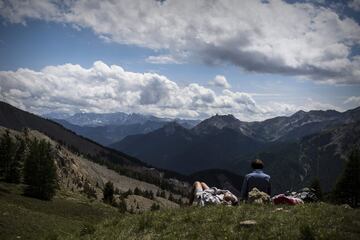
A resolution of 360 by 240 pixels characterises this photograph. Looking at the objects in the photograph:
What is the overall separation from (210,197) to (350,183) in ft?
212

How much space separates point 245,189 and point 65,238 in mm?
9413

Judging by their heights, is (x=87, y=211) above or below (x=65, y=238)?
below

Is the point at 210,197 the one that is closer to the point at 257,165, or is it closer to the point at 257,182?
the point at 257,182

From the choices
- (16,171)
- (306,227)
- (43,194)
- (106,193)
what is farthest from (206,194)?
(106,193)

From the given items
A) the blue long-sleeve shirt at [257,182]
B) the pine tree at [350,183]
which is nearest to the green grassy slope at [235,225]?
the blue long-sleeve shirt at [257,182]

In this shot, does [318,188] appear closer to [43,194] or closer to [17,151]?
[43,194]

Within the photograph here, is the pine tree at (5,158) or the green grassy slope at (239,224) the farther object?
the pine tree at (5,158)

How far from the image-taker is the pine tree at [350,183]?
7631 centimetres

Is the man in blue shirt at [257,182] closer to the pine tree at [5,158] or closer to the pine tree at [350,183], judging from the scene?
the pine tree at [350,183]

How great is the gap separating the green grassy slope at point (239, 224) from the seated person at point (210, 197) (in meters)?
3.27

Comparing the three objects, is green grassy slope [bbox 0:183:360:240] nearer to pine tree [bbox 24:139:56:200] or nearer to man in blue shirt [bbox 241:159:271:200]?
man in blue shirt [bbox 241:159:271:200]

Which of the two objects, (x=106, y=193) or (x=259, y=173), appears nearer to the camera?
(x=259, y=173)

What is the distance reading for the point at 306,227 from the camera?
12.4m

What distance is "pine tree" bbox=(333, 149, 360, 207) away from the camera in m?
76.3
